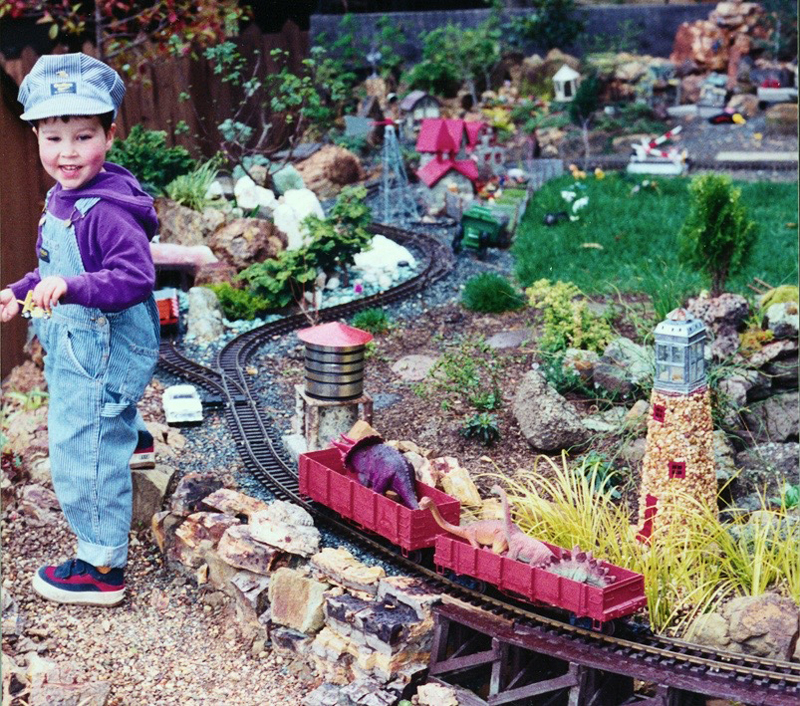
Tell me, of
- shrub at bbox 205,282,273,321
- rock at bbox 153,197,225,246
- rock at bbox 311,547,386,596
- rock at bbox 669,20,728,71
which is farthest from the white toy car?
rock at bbox 669,20,728,71

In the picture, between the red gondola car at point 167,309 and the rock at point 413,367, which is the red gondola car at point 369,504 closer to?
the rock at point 413,367

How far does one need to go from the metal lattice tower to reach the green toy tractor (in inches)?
33.4

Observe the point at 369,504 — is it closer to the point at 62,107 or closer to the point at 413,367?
the point at 62,107

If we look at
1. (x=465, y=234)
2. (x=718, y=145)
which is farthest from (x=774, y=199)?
(x=465, y=234)

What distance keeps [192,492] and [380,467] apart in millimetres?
958

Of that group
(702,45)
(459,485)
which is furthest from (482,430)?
(702,45)

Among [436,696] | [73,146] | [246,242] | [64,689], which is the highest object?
[73,146]

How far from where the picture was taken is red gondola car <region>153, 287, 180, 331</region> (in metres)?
8.07

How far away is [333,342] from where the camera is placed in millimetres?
5891

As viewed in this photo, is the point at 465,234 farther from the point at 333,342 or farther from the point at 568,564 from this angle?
the point at 568,564

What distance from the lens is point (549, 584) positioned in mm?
4691

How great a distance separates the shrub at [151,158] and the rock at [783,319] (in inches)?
170

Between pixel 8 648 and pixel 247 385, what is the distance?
252cm

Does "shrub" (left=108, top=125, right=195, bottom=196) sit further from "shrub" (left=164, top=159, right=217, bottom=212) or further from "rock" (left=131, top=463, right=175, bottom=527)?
"rock" (left=131, top=463, right=175, bottom=527)
